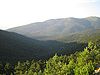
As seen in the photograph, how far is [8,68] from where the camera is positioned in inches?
5714

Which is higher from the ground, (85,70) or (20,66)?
(85,70)

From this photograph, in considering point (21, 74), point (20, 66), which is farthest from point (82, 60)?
point (20, 66)

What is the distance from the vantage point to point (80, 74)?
3834 inches

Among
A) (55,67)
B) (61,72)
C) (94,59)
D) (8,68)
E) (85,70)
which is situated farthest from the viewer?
(8,68)

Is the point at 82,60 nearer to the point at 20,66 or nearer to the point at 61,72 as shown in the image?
the point at 61,72

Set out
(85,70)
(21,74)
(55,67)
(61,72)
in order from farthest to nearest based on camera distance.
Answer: (21,74)
(55,67)
(61,72)
(85,70)

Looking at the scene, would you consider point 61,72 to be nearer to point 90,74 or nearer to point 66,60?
point 90,74

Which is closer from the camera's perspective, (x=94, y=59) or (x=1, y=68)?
(x=94, y=59)

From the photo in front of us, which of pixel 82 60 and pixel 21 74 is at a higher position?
pixel 82 60

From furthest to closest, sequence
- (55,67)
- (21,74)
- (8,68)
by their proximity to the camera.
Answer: (8,68)
(21,74)
(55,67)

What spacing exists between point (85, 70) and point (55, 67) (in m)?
23.0

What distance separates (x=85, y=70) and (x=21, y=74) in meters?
41.0

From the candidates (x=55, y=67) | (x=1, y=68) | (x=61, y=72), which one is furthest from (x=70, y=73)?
(x=1, y=68)

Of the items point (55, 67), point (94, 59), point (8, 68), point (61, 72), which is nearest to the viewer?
point (61, 72)
